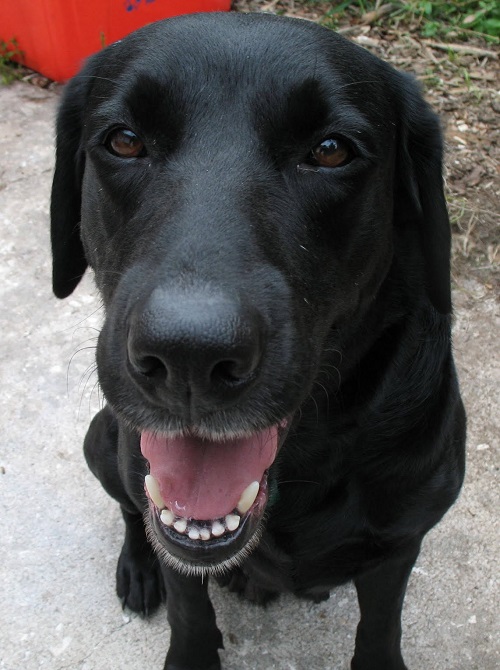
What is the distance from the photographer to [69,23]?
4172mm

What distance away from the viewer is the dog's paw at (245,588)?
8.11 ft

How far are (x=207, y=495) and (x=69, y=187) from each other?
0.90 metres

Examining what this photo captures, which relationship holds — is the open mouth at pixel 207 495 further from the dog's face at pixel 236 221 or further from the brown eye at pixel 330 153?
the brown eye at pixel 330 153

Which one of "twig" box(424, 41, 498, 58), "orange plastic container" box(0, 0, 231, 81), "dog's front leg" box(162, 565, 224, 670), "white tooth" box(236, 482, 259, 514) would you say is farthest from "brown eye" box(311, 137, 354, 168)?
"twig" box(424, 41, 498, 58)

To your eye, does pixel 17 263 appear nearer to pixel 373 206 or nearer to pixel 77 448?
pixel 77 448

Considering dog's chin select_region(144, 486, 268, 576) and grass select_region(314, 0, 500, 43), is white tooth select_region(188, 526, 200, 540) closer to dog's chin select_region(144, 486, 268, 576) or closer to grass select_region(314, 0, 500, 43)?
dog's chin select_region(144, 486, 268, 576)

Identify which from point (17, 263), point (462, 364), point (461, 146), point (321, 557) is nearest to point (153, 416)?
point (321, 557)

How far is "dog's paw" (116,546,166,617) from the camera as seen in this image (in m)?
2.51

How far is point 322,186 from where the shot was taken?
1.67 m

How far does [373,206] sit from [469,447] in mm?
1462

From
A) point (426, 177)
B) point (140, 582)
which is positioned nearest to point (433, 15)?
point (426, 177)

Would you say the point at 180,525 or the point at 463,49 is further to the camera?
the point at 463,49

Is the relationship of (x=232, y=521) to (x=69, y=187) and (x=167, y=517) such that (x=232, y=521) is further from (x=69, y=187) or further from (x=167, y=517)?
(x=69, y=187)

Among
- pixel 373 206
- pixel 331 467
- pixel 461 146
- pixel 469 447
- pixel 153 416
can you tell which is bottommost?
pixel 469 447
